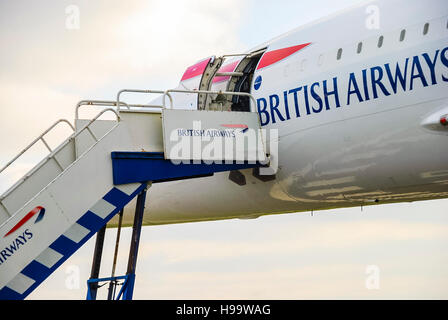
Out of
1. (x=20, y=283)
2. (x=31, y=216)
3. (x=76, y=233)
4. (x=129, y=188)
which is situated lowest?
(x=20, y=283)

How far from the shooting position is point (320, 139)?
15.4 metres

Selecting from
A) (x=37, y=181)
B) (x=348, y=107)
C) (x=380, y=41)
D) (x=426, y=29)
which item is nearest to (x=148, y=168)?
(x=37, y=181)

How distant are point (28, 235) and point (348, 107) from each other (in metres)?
6.19

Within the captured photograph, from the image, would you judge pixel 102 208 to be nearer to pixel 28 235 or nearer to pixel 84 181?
pixel 84 181

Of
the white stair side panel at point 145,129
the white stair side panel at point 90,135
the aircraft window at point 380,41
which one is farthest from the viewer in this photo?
the white stair side panel at point 90,135

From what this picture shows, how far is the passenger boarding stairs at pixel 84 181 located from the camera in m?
14.2

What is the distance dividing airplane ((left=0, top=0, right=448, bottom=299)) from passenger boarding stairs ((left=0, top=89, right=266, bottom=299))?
0.02 m

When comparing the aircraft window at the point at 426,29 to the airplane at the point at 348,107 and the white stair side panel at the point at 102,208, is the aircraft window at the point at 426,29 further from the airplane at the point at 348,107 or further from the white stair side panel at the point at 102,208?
the white stair side panel at the point at 102,208

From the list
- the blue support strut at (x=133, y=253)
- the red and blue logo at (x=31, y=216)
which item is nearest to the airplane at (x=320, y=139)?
the red and blue logo at (x=31, y=216)

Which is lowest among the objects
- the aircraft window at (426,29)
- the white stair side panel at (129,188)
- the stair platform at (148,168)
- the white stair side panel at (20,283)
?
the white stair side panel at (20,283)

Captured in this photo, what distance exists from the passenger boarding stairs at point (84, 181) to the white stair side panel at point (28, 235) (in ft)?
0.06

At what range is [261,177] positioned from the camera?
1692cm
